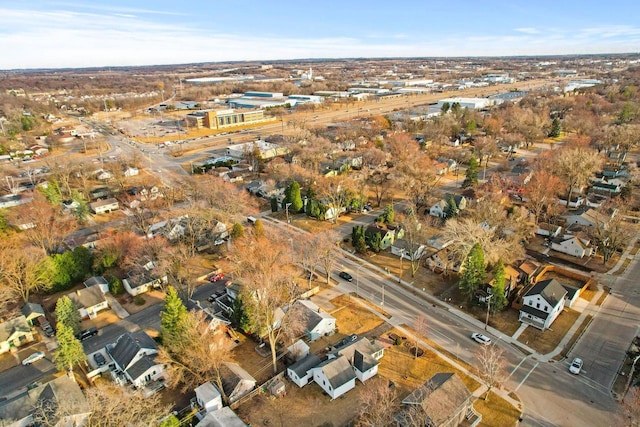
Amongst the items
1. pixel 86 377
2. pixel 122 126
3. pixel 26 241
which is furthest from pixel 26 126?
pixel 86 377

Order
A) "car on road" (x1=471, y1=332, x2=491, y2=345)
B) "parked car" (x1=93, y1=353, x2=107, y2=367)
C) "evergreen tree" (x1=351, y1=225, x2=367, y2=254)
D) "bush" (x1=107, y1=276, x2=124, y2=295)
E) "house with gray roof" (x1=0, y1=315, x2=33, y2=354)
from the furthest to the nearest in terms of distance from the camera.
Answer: "evergreen tree" (x1=351, y1=225, x2=367, y2=254) → "bush" (x1=107, y1=276, x2=124, y2=295) → "house with gray roof" (x1=0, y1=315, x2=33, y2=354) → "car on road" (x1=471, y1=332, x2=491, y2=345) → "parked car" (x1=93, y1=353, x2=107, y2=367)

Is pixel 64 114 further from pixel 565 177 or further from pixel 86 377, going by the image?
pixel 565 177

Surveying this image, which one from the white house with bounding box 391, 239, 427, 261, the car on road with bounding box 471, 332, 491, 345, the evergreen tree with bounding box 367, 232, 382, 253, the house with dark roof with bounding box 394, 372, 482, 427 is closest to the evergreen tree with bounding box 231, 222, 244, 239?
the evergreen tree with bounding box 367, 232, 382, 253

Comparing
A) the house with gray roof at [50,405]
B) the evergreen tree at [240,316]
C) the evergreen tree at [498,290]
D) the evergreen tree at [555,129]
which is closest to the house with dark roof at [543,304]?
the evergreen tree at [498,290]

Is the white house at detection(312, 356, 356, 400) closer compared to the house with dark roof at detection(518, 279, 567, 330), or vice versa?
the white house at detection(312, 356, 356, 400)

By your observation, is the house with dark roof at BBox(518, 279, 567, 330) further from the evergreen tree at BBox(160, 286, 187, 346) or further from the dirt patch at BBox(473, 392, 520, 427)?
the evergreen tree at BBox(160, 286, 187, 346)

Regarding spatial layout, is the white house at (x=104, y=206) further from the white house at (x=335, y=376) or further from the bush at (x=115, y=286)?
the white house at (x=335, y=376)
